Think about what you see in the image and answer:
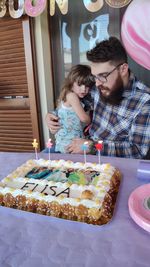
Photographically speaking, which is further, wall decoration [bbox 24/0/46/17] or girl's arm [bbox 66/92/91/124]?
girl's arm [bbox 66/92/91/124]

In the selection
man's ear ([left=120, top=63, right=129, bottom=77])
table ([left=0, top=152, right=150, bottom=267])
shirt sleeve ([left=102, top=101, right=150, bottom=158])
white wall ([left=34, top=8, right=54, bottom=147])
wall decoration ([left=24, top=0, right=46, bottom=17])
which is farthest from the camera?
white wall ([left=34, top=8, right=54, bottom=147])

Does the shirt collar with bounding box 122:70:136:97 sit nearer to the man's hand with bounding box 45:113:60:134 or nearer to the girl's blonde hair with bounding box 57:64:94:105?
the girl's blonde hair with bounding box 57:64:94:105

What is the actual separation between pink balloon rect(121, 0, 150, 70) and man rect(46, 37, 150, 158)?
0.51m

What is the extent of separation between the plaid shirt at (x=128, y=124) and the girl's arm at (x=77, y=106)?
A: 0.10 meters

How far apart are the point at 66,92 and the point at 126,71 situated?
431 mm

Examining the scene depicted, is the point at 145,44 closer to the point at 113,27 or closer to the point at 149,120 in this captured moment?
the point at 149,120

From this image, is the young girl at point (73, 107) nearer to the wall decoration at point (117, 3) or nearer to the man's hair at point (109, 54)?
the man's hair at point (109, 54)

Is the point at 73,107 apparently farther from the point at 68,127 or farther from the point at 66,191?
the point at 66,191

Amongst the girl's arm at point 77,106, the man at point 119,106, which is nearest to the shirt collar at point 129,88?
the man at point 119,106

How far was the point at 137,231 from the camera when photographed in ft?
1.98

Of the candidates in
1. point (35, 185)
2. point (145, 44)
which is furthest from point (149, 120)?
point (35, 185)

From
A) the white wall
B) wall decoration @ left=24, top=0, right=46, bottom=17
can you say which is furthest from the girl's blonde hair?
wall decoration @ left=24, top=0, right=46, bottom=17

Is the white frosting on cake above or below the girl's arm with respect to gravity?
below

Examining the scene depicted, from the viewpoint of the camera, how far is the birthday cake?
673mm
